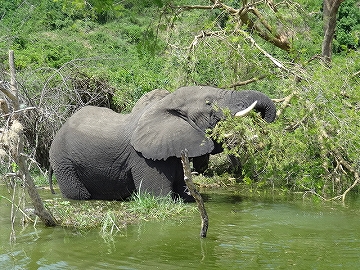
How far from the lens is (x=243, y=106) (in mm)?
9156

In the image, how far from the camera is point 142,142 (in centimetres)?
952

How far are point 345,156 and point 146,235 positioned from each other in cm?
403

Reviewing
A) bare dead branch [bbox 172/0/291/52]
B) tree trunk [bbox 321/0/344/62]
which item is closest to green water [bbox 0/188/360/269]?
bare dead branch [bbox 172/0/291/52]

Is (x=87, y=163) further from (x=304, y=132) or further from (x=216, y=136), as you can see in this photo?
(x=304, y=132)

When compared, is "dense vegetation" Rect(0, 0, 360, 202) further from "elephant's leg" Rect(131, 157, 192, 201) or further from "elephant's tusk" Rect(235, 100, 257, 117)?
"elephant's leg" Rect(131, 157, 192, 201)

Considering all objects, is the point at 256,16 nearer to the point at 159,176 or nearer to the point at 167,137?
the point at 167,137

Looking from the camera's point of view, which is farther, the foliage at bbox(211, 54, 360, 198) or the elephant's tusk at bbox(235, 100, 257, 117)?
the foliage at bbox(211, 54, 360, 198)

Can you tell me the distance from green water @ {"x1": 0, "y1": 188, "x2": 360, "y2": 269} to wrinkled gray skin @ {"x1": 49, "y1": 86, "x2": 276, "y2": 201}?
1069 mm

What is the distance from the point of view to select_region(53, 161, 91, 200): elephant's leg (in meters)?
10.5

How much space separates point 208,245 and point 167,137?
2.80 m

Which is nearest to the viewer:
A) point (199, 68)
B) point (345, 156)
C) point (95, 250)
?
point (95, 250)

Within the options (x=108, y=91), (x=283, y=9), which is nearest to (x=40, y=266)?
(x=283, y=9)

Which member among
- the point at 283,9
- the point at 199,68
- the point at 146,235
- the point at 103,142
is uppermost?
the point at 283,9

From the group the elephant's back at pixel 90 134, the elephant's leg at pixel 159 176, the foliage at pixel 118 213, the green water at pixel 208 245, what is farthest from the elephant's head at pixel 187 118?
the green water at pixel 208 245
